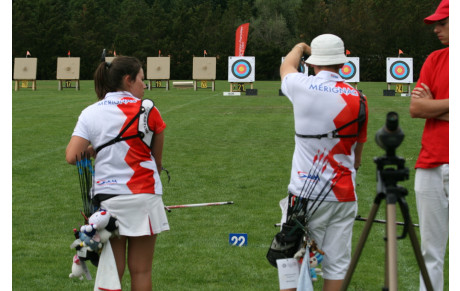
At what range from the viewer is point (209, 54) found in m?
51.4

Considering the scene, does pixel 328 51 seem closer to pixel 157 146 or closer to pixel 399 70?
pixel 157 146

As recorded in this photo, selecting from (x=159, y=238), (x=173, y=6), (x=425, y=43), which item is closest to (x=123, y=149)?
(x=159, y=238)

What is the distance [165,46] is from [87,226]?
160 ft

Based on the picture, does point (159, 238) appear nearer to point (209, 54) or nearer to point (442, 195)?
point (442, 195)

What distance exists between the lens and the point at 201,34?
53.2m

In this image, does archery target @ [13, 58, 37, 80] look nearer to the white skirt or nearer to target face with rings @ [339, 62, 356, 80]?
target face with rings @ [339, 62, 356, 80]

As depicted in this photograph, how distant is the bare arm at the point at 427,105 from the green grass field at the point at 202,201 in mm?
1593

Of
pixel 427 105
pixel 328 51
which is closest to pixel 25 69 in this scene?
pixel 328 51

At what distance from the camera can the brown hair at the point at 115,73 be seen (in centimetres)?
357

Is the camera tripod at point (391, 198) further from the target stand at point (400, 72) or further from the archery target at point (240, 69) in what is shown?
the target stand at point (400, 72)

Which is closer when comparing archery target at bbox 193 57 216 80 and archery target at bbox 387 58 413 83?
archery target at bbox 387 58 413 83

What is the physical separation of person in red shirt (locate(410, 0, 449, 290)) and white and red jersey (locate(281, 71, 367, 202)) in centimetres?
33

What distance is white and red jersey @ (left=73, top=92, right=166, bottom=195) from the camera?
3.47m

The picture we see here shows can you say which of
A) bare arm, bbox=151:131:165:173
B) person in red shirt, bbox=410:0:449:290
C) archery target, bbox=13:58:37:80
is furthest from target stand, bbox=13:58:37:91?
person in red shirt, bbox=410:0:449:290
